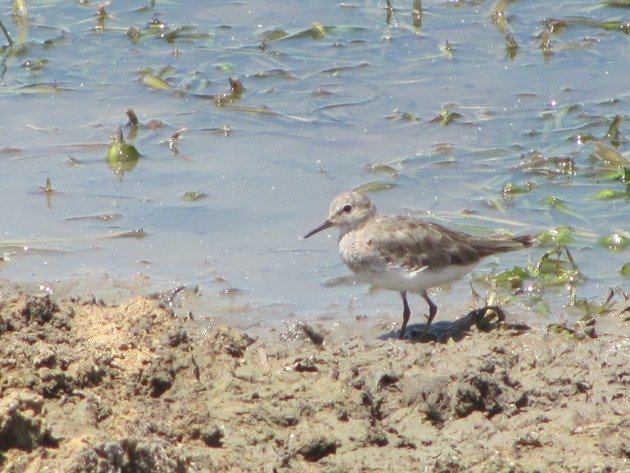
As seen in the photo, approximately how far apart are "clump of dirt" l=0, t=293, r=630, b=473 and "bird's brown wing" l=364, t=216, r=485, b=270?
40.4 inches

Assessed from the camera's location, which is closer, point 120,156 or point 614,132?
point 120,156

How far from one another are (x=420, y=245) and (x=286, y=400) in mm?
2330

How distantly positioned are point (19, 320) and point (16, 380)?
0.88 meters

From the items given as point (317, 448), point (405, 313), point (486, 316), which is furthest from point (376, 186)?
point (317, 448)

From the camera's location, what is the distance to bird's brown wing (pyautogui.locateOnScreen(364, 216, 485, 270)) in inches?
326

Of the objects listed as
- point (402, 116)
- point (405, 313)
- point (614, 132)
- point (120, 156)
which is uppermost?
point (614, 132)

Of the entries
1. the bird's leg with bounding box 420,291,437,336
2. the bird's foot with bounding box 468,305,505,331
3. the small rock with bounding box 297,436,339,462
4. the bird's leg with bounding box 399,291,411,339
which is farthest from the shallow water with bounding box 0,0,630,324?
the small rock with bounding box 297,436,339,462

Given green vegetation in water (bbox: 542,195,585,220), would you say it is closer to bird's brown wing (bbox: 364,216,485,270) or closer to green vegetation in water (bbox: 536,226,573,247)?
green vegetation in water (bbox: 536,226,573,247)

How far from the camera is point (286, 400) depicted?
6312 millimetres

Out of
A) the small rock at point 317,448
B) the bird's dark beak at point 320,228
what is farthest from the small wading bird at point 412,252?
the small rock at point 317,448

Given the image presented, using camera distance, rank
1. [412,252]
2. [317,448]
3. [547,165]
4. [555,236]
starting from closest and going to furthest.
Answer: [317,448] < [412,252] < [555,236] < [547,165]

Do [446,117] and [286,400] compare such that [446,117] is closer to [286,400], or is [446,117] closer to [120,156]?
[120,156]

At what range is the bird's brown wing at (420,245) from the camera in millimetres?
8289

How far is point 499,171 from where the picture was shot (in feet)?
33.3
